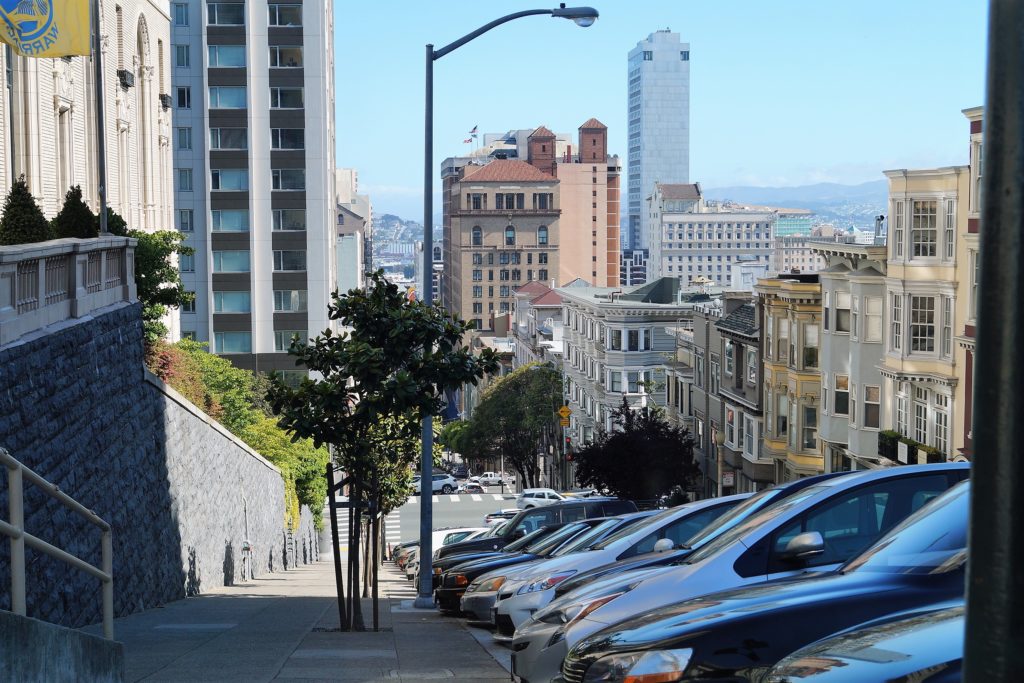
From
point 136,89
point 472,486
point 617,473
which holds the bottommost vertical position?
point 472,486

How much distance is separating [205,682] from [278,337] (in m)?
69.5

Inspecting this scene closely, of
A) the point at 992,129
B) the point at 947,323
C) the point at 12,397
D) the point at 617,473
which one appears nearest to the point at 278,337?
the point at 617,473

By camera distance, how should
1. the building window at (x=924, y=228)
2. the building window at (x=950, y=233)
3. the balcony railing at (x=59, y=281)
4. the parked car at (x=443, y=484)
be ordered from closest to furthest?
1. the balcony railing at (x=59, y=281)
2. the building window at (x=950, y=233)
3. the building window at (x=924, y=228)
4. the parked car at (x=443, y=484)

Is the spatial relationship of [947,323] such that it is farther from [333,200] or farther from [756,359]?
[333,200]

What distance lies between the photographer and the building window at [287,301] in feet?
259

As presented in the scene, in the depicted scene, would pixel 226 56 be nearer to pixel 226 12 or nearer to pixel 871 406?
pixel 226 12

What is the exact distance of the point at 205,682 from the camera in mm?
10852

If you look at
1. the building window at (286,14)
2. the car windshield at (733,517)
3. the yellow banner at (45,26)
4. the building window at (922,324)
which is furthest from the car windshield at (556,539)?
the building window at (286,14)

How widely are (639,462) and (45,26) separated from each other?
3667 centimetres

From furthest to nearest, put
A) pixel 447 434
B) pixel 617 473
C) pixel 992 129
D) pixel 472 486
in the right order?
pixel 447 434 → pixel 472 486 → pixel 617 473 → pixel 992 129

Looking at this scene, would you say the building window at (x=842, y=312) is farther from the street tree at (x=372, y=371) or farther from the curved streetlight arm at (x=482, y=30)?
the street tree at (x=372, y=371)

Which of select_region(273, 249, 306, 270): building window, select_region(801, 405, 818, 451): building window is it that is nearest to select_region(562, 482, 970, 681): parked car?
select_region(801, 405, 818, 451): building window

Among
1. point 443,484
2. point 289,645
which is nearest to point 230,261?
point 443,484

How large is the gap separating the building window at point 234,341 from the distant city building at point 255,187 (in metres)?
0.06
